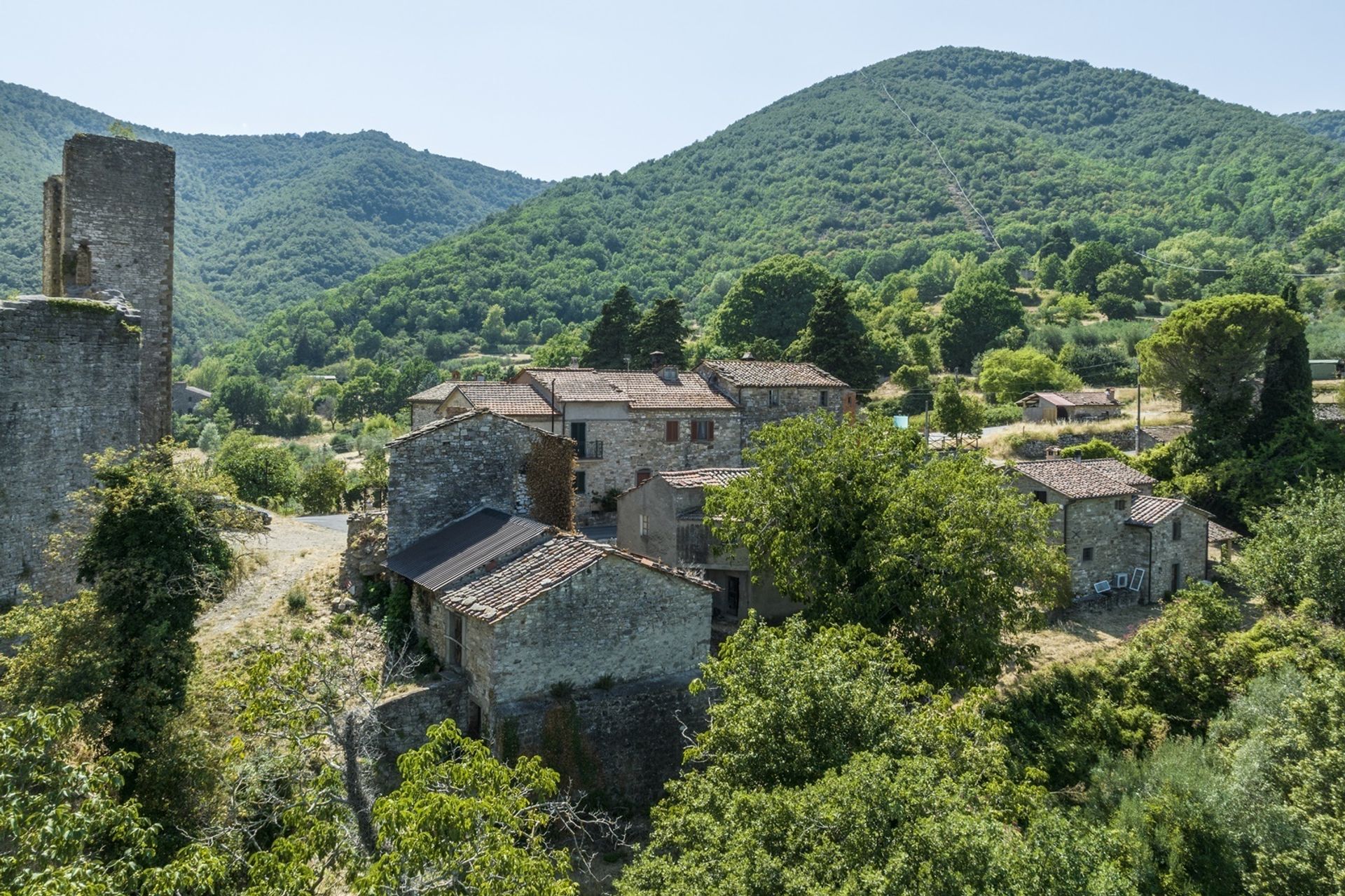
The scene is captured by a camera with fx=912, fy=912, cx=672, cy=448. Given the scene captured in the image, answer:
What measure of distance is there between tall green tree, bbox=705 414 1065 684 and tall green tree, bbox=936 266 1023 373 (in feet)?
185

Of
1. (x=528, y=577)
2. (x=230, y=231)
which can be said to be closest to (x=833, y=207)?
(x=230, y=231)

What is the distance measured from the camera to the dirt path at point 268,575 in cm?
1997

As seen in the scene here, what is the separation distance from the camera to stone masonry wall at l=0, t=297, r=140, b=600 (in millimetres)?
13406

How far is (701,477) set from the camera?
2712 centimetres

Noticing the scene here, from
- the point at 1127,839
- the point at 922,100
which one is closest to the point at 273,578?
the point at 1127,839

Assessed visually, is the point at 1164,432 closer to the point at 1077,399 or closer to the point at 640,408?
the point at 1077,399

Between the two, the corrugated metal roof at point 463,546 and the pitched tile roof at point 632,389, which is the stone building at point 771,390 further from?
the corrugated metal roof at point 463,546

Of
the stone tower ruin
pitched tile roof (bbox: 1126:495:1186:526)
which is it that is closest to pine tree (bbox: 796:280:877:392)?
pitched tile roof (bbox: 1126:495:1186:526)

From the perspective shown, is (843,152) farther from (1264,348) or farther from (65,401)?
(65,401)

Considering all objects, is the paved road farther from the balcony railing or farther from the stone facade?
the stone facade

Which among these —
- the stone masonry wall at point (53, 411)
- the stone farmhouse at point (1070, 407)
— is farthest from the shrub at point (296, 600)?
the stone farmhouse at point (1070, 407)

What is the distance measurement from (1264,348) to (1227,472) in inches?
320

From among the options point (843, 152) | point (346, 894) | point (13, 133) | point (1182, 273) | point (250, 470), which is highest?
point (843, 152)

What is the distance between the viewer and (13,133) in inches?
4956
